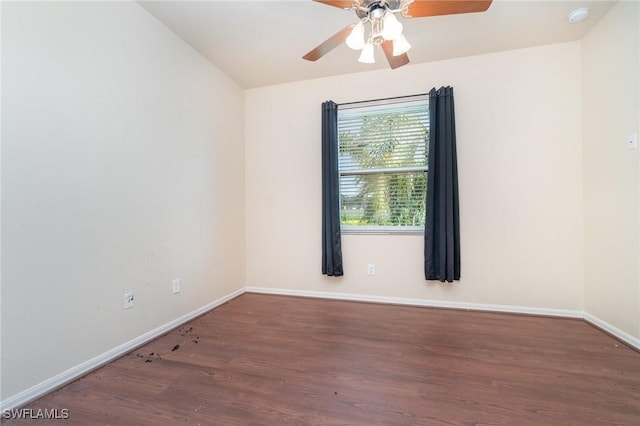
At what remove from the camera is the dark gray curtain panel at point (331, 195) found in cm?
311

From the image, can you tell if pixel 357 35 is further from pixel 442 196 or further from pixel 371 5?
pixel 442 196

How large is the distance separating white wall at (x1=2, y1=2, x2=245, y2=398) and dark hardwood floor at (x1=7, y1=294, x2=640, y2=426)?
1.09ft

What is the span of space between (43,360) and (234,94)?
293 cm

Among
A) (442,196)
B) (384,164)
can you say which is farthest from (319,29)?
(442,196)

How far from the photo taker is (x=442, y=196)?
109 inches

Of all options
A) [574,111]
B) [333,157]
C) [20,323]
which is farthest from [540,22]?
[20,323]

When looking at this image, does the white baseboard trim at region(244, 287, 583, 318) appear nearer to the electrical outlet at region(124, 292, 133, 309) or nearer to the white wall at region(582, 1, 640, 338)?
the white wall at region(582, 1, 640, 338)

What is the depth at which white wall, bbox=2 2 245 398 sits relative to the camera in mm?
1455

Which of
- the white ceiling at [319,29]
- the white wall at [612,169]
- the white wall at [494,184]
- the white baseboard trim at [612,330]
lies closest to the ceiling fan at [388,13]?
the white ceiling at [319,29]

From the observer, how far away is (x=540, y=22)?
90.5 inches
